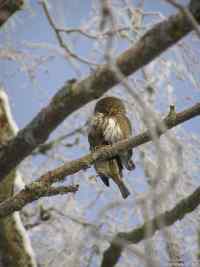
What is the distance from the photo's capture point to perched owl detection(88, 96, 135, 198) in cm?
449

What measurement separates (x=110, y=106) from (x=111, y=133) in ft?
1.02

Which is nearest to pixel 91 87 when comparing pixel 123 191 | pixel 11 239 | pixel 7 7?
pixel 7 7

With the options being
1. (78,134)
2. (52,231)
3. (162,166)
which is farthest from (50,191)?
(78,134)

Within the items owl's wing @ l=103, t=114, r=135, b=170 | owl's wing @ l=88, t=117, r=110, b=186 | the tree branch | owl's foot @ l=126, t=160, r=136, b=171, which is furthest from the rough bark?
the tree branch

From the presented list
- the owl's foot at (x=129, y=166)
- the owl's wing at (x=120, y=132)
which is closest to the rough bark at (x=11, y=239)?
the owl's wing at (x=120, y=132)

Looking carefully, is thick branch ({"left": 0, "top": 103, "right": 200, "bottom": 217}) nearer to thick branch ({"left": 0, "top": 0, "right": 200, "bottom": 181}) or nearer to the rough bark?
thick branch ({"left": 0, "top": 0, "right": 200, "bottom": 181})

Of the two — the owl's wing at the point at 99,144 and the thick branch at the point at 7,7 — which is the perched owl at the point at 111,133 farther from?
the thick branch at the point at 7,7

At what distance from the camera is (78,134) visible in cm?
648

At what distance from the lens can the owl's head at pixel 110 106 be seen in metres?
4.76

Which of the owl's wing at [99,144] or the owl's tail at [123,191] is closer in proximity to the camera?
the owl's tail at [123,191]

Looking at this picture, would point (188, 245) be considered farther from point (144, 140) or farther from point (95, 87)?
point (95, 87)

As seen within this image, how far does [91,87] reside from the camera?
2209mm

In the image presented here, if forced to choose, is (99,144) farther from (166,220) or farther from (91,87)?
(91,87)

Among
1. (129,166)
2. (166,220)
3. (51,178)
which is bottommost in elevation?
(129,166)
